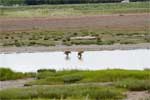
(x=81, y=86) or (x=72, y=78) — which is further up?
(x=81, y=86)

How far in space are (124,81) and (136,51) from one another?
1982 centimetres

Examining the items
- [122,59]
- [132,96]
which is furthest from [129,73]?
[122,59]

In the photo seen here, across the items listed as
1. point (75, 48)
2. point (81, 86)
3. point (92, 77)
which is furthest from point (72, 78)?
point (75, 48)

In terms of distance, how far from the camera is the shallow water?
28794 millimetres

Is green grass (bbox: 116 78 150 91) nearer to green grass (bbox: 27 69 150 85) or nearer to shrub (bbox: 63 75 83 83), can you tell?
green grass (bbox: 27 69 150 85)

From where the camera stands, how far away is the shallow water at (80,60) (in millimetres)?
28794

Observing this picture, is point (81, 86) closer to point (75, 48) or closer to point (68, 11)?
point (75, 48)

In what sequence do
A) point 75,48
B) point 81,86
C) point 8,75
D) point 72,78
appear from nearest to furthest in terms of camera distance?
point 81,86 < point 72,78 < point 8,75 < point 75,48

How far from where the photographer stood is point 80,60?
33.0 meters

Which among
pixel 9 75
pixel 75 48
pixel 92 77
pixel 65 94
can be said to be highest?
pixel 65 94

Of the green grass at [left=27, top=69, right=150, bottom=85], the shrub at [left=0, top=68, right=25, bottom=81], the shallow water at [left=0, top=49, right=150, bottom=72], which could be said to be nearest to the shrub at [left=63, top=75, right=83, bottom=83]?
the green grass at [left=27, top=69, right=150, bottom=85]

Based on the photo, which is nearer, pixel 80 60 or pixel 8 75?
pixel 8 75

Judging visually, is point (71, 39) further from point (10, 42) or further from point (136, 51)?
point (136, 51)

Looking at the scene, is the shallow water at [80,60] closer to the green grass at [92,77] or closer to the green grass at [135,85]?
the green grass at [92,77]
